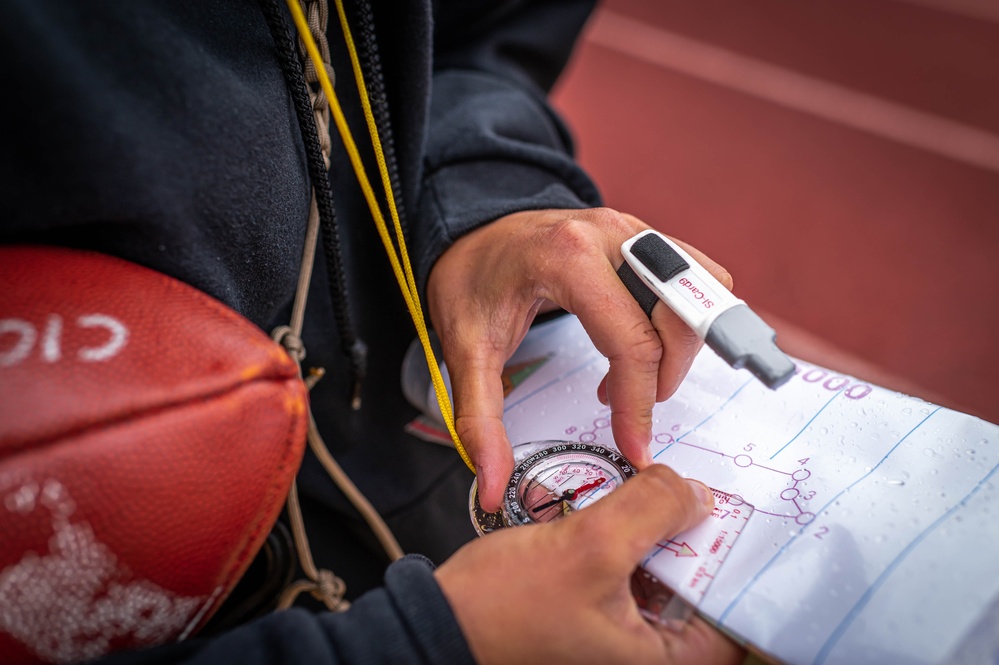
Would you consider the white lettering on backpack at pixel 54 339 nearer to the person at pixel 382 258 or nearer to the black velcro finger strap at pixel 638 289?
the person at pixel 382 258

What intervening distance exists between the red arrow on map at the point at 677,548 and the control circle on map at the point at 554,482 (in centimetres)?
7

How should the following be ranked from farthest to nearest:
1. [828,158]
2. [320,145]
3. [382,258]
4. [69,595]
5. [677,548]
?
[828,158]
[382,258]
[320,145]
[677,548]
[69,595]

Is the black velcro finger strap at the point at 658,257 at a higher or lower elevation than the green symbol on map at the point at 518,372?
higher

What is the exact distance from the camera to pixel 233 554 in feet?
1.41

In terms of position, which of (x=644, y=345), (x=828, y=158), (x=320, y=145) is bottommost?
(x=828, y=158)

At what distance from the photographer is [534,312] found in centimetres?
62

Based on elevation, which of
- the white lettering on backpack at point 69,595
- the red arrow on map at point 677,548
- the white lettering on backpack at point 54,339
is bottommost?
the red arrow on map at point 677,548

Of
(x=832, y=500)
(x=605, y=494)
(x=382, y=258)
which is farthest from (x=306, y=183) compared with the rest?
(x=832, y=500)

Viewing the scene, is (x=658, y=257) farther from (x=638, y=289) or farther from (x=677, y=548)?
(x=677, y=548)

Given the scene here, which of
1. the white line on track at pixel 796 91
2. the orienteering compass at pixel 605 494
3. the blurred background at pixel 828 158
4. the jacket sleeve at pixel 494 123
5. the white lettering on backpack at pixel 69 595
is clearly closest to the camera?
the white lettering on backpack at pixel 69 595

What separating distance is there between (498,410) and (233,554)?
0.23 meters

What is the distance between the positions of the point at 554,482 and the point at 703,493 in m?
0.12

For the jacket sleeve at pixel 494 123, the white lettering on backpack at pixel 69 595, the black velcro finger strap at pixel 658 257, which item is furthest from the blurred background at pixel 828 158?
the white lettering on backpack at pixel 69 595

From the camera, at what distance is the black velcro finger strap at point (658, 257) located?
515mm
